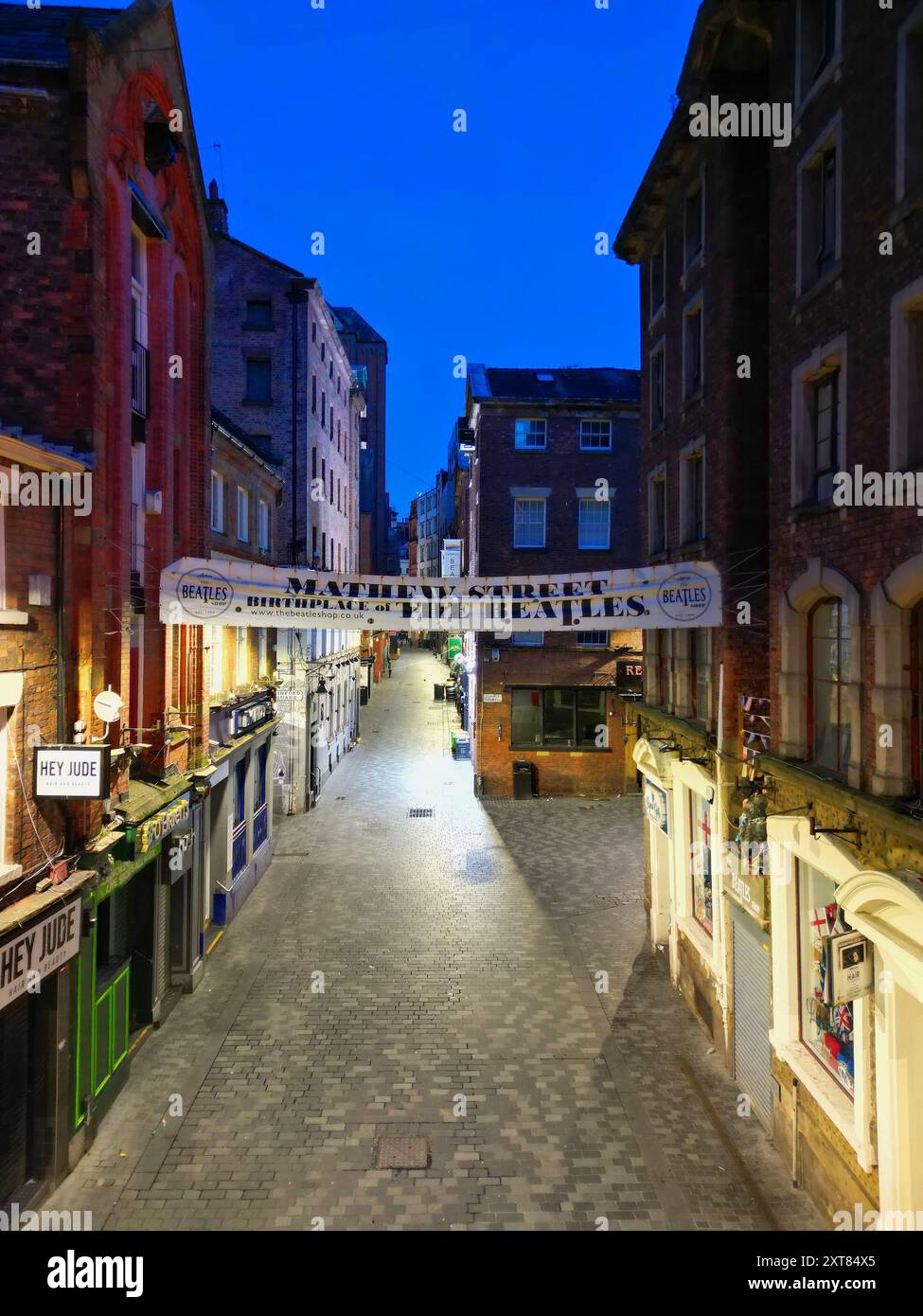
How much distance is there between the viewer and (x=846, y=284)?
25.2ft

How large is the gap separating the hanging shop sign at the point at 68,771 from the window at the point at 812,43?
440 inches

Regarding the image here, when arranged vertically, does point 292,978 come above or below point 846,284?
below

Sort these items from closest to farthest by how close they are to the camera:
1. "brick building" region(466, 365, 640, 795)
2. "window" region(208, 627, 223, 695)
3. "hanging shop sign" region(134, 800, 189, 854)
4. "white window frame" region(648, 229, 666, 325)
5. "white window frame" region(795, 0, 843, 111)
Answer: "white window frame" region(795, 0, 843, 111) < "hanging shop sign" region(134, 800, 189, 854) < "white window frame" region(648, 229, 666, 325) < "window" region(208, 627, 223, 695) < "brick building" region(466, 365, 640, 795)

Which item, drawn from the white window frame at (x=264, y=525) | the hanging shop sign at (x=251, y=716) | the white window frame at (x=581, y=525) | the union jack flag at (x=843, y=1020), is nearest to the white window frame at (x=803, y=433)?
the union jack flag at (x=843, y=1020)

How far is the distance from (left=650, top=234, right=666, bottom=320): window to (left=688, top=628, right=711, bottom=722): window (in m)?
6.99

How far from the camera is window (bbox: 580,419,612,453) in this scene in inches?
1078

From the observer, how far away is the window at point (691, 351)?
1299cm

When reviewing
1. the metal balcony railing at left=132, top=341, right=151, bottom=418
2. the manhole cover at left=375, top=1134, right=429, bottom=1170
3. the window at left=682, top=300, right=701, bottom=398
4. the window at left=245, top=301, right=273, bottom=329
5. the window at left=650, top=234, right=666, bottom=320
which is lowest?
the manhole cover at left=375, top=1134, right=429, bottom=1170

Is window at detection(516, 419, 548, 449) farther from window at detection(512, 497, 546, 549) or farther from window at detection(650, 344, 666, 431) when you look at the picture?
window at detection(650, 344, 666, 431)

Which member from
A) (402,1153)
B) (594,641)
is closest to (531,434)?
(594,641)

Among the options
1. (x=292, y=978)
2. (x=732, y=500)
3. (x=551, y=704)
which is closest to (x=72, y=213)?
(x=732, y=500)

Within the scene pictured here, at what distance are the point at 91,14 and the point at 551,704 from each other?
2173 cm

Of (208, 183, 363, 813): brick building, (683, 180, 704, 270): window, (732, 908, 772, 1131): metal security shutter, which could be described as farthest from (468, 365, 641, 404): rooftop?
(732, 908, 772, 1131): metal security shutter
